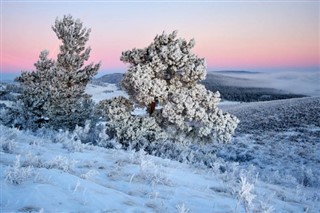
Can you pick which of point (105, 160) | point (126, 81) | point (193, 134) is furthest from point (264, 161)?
point (105, 160)

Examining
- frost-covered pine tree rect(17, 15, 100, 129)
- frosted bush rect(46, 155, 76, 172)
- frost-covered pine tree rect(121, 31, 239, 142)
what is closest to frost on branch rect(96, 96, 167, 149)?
frost-covered pine tree rect(121, 31, 239, 142)

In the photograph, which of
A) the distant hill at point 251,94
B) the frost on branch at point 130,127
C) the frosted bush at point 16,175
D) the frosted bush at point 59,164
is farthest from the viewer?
the distant hill at point 251,94

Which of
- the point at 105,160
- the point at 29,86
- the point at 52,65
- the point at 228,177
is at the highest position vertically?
the point at 52,65

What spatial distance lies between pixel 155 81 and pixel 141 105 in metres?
1.81

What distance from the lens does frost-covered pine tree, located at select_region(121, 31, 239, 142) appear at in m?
16.4

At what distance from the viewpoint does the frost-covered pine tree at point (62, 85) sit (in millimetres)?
19312

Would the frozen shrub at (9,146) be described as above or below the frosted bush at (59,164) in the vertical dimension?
above

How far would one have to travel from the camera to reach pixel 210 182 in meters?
9.44

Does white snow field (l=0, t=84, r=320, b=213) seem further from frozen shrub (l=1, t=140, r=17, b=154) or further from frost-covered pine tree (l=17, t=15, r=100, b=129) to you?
frost-covered pine tree (l=17, t=15, r=100, b=129)

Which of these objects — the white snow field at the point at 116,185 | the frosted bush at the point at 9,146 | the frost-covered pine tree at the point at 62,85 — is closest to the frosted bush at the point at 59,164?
the white snow field at the point at 116,185

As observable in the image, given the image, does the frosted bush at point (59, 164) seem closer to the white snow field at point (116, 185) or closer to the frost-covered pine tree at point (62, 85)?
the white snow field at point (116, 185)

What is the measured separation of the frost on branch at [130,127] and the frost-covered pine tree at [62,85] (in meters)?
3.73

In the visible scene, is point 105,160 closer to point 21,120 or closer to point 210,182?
point 210,182

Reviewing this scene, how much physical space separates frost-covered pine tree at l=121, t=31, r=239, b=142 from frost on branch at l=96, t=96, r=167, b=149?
0.72 m
